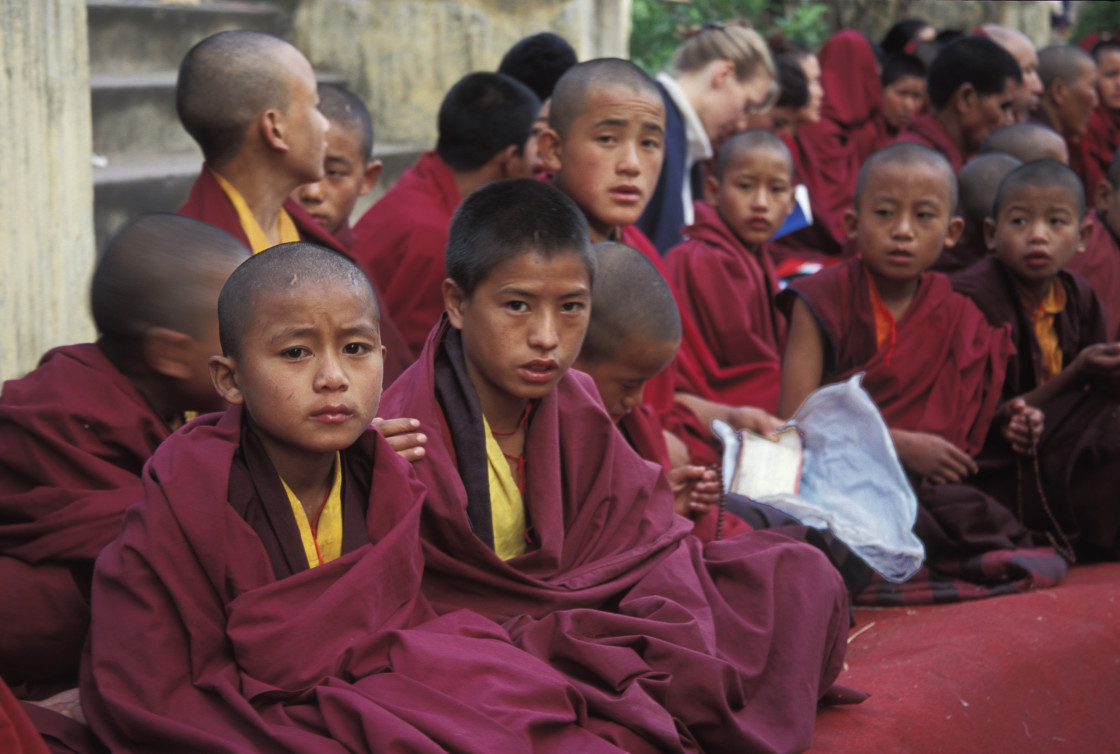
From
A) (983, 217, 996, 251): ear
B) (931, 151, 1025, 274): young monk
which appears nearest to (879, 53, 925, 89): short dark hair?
(931, 151, 1025, 274): young monk

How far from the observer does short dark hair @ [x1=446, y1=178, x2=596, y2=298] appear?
253cm

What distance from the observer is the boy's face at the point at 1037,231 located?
14.1ft

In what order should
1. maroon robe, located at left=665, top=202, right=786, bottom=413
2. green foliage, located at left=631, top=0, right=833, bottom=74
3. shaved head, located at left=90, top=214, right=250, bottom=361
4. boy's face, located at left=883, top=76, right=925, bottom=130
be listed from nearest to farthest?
shaved head, located at left=90, top=214, right=250, bottom=361 < maroon robe, located at left=665, top=202, right=786, bottom=413 < boy's face, located at left=883, top=76, right=925, bottom=130 < green foliage, located at left=631, top=0, right=833, bottom=74

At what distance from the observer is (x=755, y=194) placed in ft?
15.1

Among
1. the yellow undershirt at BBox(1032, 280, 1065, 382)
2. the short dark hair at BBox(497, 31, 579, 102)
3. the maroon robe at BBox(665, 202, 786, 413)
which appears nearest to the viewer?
the maroon robe at BBox(665, 202, 786, 413)

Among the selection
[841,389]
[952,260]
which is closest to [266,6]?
[952,260]

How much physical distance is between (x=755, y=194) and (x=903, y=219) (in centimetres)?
73

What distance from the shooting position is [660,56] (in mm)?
10500

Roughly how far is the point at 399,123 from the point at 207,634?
5.01 m

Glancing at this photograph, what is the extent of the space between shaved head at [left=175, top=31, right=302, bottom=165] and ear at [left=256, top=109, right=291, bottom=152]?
0.02 metres

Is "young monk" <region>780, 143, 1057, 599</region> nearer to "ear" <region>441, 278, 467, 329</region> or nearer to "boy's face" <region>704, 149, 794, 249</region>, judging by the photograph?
"boy's face" <region>704, 149, 794, 249</region>

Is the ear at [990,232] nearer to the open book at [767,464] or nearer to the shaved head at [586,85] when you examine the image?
the open book at [767,464]

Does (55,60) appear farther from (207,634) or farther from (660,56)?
(660,56)

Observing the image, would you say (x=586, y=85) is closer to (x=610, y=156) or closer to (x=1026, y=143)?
(x=610, y=156)
